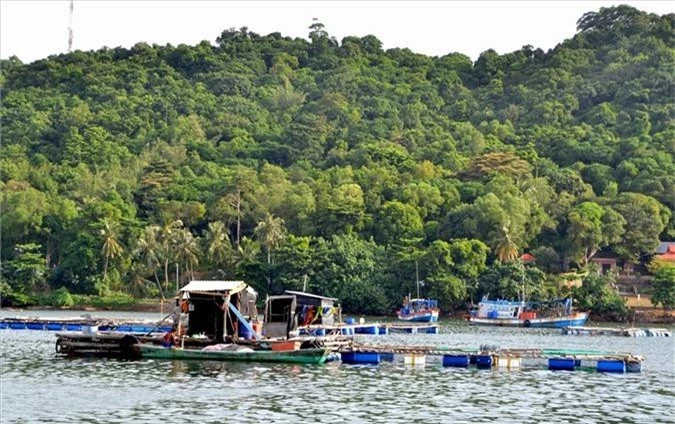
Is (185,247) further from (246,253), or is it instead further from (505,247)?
(505,247)

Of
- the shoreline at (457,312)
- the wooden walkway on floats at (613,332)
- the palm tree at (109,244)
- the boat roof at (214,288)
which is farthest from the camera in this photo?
the palm tree at (109,244)

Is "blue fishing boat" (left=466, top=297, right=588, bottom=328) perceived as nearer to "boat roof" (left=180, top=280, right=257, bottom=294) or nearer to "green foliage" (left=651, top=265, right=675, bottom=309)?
"green foliage" (left=651, top=265, right=675, bottom=309)

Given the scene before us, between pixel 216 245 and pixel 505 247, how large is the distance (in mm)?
24358

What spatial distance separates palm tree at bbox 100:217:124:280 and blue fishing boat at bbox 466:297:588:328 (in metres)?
31.6

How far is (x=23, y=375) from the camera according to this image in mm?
43531

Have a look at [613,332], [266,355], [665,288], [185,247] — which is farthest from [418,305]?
[266,355]

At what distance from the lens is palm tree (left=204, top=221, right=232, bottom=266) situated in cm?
10425

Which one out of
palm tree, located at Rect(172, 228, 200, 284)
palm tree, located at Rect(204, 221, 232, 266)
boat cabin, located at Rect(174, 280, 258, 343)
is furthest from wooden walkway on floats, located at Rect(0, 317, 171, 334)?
palm tree, located at Rect(204, 221, 232, 266)

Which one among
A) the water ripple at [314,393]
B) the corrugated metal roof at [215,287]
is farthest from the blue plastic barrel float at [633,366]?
the corrugated metal roof at [215,287]

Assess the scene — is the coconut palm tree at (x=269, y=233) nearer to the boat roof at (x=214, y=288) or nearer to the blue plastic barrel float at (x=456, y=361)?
the boat roof at (x=214, y=288)

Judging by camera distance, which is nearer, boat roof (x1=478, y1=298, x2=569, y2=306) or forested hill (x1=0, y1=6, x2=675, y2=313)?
boat roof (x1=478, y1=298, x2=569, y2=306)

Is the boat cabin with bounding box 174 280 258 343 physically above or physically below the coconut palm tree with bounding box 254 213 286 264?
below

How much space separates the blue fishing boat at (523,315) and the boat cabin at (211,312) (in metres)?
37.4

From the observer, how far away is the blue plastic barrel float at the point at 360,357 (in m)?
50.8
